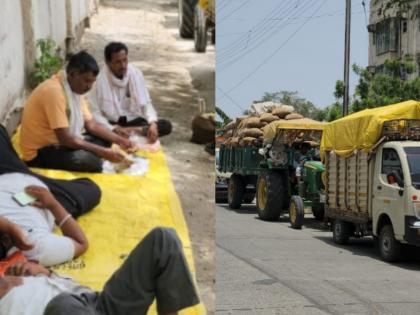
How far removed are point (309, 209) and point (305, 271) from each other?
1.80 feet

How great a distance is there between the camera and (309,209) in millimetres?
4469

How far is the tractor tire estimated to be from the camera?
1519 mm

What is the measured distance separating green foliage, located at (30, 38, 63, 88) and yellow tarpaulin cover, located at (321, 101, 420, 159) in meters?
2.34

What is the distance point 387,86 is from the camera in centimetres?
385

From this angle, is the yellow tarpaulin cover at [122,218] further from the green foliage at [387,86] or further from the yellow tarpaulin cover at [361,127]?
the green foliage at [387,86]

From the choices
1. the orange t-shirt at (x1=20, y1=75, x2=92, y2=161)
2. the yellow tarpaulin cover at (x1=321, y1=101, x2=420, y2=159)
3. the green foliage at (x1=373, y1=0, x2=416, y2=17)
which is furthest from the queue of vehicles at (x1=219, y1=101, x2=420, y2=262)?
the orange t-shirt at (x1=20, y1=75, x2=92, y2=161)

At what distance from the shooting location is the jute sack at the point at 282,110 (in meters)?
3.99

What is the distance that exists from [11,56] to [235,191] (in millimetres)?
3316

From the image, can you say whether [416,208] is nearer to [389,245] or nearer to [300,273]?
[389,245]

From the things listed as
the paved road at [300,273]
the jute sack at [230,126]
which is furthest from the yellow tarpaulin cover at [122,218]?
the jute sack at [230,126]

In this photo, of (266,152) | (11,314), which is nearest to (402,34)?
(266,152)

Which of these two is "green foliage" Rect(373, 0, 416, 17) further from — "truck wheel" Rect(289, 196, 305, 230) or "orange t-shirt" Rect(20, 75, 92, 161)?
"orange t-shirt" Rect(20, 75, 92, 161)

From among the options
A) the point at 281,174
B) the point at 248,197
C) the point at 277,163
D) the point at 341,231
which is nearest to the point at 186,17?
the point at 277,163

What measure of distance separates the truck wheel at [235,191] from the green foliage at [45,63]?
3.09 m
